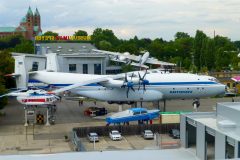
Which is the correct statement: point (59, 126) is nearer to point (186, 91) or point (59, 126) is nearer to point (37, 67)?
point (186, 91)

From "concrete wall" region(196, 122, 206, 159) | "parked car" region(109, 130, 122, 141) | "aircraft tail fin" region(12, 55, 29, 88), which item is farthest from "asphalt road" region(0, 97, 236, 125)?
"concrete wall" region(196, 122, 206, 159)

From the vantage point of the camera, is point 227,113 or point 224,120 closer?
point 224,120

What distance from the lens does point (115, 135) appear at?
37.7m

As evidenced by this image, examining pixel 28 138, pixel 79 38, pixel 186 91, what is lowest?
pixel 28 138

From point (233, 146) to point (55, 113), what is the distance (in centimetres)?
4165

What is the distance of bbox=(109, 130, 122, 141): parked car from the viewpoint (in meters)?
37.5

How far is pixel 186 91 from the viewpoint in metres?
51.9

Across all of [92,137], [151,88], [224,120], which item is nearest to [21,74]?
[151,88]

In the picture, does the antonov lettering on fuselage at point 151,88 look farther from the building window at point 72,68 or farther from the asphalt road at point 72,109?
the building window at point 72,68

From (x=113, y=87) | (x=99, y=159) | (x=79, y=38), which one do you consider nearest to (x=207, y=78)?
(x=113, y=87)

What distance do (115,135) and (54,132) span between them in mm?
7181

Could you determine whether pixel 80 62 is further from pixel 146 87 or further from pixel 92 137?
pixel 92 137

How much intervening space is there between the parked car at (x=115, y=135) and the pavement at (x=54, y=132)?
1.38ft

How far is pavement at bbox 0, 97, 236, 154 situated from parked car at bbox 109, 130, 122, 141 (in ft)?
1.38
